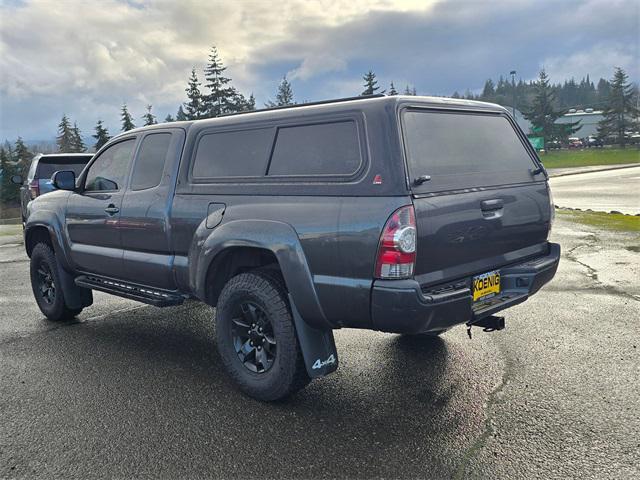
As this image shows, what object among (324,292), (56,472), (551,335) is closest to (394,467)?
(324,292)

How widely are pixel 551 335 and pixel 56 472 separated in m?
3.95

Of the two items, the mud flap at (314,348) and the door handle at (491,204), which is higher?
the door handle at (491,204)

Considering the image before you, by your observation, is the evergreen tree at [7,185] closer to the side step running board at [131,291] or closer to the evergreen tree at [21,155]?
the evergreen tree at [21,155]

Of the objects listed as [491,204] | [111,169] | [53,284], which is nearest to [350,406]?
[491,204]

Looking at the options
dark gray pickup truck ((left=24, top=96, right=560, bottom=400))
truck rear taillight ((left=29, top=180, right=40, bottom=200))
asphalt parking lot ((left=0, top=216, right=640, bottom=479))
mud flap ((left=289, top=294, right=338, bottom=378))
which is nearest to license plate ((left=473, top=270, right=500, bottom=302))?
dark gray pickup truck ((left=24, top=96, right=560, bottom=400))

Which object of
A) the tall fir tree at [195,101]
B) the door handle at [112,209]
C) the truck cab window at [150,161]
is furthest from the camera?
the tall fir tree at [195,101]

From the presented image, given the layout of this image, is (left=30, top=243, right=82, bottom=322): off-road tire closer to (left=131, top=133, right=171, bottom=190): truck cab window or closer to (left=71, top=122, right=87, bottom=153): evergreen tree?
(left=131, top=133, right=171, bottom=190): truck cab window

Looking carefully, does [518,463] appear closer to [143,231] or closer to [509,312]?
[509,312]

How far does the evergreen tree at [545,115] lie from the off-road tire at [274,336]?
68.6 m

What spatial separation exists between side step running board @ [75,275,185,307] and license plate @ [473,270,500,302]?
2.34 metres

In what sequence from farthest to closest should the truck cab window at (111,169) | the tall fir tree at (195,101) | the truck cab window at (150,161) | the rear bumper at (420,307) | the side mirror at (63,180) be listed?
the tall fir tree at (195,101) < the side mirror at (63,180) < the truck cab window at (111,169) < the truck cab window at (150,161) < the rear bumper at (420,307)

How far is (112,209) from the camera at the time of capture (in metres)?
4.86

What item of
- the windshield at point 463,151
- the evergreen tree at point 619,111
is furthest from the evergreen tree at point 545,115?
the windshield at point 463,151

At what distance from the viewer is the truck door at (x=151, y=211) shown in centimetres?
435
